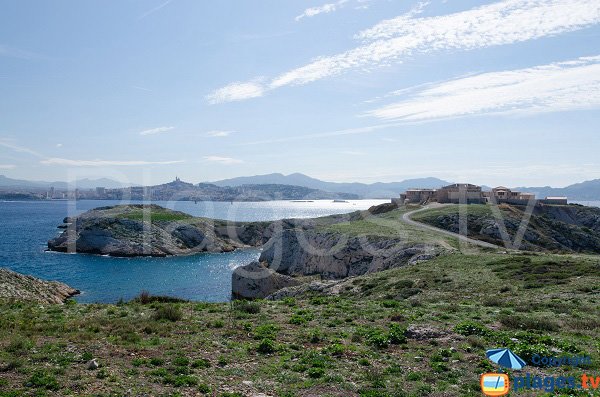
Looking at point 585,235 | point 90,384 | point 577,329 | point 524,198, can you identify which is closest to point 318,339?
point 90,384

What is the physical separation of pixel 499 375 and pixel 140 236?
113922 millimetres

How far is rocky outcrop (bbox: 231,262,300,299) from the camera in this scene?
57312 mm

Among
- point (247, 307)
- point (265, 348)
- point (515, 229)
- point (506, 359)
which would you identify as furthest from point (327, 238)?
point (506, 359)

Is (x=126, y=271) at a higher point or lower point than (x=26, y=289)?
lower

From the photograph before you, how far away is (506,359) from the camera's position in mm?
13844

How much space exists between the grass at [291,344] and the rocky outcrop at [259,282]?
30.0 meters

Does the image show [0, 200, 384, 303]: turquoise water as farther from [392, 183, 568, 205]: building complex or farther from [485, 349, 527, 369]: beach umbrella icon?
[392, 183, 568, 205]: building complex

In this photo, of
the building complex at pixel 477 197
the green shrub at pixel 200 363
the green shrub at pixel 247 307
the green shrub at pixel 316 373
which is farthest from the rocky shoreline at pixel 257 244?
the green shrub at pixel 200 363

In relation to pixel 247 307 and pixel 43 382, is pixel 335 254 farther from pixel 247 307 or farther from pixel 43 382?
pixel 43 382

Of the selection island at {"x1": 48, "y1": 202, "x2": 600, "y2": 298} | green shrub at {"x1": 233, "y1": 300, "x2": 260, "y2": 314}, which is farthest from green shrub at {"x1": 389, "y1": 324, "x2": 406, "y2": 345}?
island at {"x1": 48, "y1": 202, "x2": 600, "y2": 298}

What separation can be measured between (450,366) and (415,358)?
1307mm

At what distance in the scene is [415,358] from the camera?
49.3 feet

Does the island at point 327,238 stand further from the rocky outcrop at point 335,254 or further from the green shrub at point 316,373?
the green shrub at point 316,373

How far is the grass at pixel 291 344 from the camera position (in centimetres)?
1241
